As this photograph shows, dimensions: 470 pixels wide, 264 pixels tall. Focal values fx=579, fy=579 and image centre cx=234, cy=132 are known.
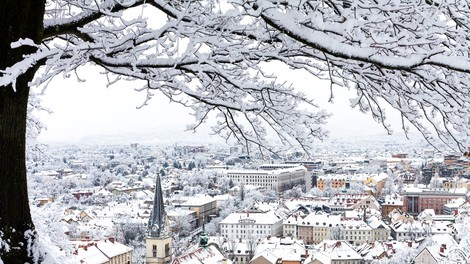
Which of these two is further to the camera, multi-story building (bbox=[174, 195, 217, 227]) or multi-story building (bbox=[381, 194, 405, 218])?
multi-story building (bbox=[381, 194, 405, 218])

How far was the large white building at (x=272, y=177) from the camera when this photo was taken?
268ft

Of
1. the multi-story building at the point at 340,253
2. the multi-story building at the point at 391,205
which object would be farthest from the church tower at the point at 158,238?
the multi-story building at the point at 391,205

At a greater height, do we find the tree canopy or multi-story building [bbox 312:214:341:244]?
the tree canopy

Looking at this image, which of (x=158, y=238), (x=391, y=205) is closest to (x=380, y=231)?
(x=391, y=205)

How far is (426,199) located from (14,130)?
61.1 m

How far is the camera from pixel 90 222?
150 ft

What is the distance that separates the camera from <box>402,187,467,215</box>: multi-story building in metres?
59.2

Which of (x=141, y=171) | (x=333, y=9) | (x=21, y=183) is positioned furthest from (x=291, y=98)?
(x=141, y=171)

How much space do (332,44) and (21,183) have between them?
1419mm

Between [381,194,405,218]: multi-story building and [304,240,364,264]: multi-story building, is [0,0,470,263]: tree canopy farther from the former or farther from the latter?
[381,194,405,218]: multi-story building

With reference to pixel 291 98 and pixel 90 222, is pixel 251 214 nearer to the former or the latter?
pixel 90 222

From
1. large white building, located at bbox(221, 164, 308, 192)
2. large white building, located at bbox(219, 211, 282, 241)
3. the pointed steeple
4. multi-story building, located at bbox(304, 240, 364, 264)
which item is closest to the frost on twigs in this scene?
the pointed steeple

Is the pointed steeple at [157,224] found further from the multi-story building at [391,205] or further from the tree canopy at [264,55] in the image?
the multi-story building at [391,205]

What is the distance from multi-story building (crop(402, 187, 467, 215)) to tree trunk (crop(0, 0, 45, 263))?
195ft
